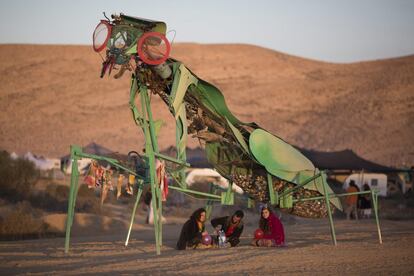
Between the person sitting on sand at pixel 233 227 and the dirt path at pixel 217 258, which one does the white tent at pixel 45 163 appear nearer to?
the dirt path at pixel 217 258

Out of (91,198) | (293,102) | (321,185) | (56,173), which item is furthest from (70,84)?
(321,185)

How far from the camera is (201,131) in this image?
15.0 meters

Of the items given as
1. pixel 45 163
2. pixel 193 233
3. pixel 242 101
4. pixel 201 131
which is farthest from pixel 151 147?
pixel 242 101

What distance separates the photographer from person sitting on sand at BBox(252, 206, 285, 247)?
15.9m

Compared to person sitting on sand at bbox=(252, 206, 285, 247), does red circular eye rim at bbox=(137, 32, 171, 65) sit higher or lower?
higher

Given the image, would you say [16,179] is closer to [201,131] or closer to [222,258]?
[201,131]

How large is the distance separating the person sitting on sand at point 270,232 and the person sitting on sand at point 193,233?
1008 mm

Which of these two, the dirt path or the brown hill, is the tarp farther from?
the brown hill

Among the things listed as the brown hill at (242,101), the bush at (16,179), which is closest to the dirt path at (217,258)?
the bush at (16,179)

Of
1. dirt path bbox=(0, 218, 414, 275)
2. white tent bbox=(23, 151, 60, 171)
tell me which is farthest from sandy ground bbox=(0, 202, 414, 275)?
white tent bbox=(23, 151, 60, 171)

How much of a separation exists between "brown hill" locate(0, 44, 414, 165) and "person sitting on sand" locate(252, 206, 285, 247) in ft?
175

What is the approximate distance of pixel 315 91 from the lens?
3447 inches

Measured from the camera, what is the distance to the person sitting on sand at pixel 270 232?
52.2ft

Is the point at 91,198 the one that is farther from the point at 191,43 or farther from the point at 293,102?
the point at 191,43
